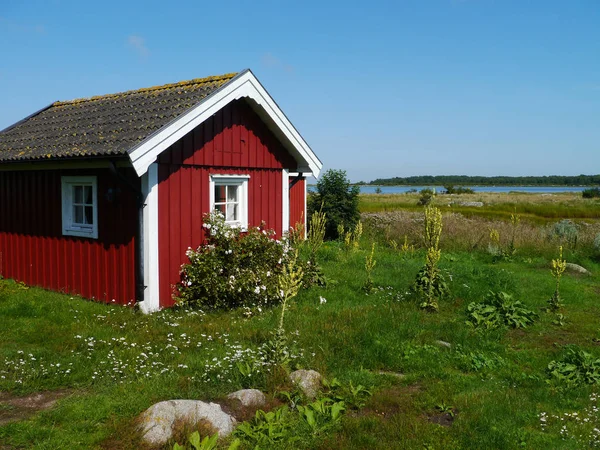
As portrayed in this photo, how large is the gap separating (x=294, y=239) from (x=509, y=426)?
24.1 feet

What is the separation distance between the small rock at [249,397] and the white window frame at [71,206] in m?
5.67

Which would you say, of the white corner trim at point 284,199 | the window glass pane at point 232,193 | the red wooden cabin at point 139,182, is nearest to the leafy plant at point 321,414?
the red wooden cabin at point 139,182

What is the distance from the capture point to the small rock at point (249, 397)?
533 centimetres

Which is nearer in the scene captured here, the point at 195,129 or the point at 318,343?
the point at 318,343

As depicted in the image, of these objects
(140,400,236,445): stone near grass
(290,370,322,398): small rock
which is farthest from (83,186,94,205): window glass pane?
(140,400,236,445): stone near grass

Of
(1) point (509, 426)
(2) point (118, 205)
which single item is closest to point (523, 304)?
(1) point (509, 426)

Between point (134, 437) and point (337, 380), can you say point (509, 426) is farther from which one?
point (134, 437)

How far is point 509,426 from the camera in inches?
197

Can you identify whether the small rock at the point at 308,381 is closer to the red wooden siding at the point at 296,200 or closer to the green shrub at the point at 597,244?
the red wooden siding at the point at 296,200

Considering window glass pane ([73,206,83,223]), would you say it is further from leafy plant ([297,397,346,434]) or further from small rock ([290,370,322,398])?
leafy plant ([297,397,346,434])

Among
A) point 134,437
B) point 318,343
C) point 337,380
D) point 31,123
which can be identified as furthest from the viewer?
point 31,123

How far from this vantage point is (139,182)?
914 centimetres

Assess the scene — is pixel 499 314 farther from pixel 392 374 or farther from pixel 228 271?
pixel 228 271

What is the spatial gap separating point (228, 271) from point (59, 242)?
3.63 metres
